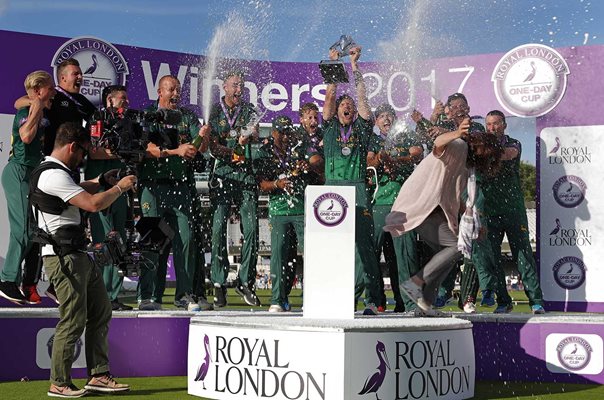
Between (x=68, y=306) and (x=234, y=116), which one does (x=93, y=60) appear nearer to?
(x=234, y=116)

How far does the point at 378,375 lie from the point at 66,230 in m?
2.07

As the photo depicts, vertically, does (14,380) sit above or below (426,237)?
below

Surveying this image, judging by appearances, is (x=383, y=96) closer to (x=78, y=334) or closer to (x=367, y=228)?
(x=367, y=228)

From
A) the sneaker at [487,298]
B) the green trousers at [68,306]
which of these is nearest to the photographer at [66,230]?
the green trousers at [68,306]

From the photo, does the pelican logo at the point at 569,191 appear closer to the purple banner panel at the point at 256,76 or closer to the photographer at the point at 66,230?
the purple banner panel at the point at 256,76

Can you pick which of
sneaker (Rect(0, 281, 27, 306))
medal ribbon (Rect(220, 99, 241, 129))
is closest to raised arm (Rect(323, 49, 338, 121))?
medal ribbon (Rect(220, 99, 241, 129))

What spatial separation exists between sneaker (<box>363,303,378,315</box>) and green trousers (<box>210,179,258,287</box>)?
56.5 inches

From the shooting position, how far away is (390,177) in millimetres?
8516

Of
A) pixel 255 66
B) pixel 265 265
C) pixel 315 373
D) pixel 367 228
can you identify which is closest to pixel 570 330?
pixel 367 228

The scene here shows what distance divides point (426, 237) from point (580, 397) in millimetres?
1590

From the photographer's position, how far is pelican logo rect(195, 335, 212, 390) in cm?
586

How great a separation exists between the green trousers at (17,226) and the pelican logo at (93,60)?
298cm

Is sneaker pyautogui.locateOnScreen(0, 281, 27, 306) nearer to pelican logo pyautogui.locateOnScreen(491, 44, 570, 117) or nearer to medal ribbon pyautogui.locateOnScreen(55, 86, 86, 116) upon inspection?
medal ribbon pyautogui.locateOnScreen(55, 86, 86, 116)

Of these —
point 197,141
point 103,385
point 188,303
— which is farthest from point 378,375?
point 197,141
